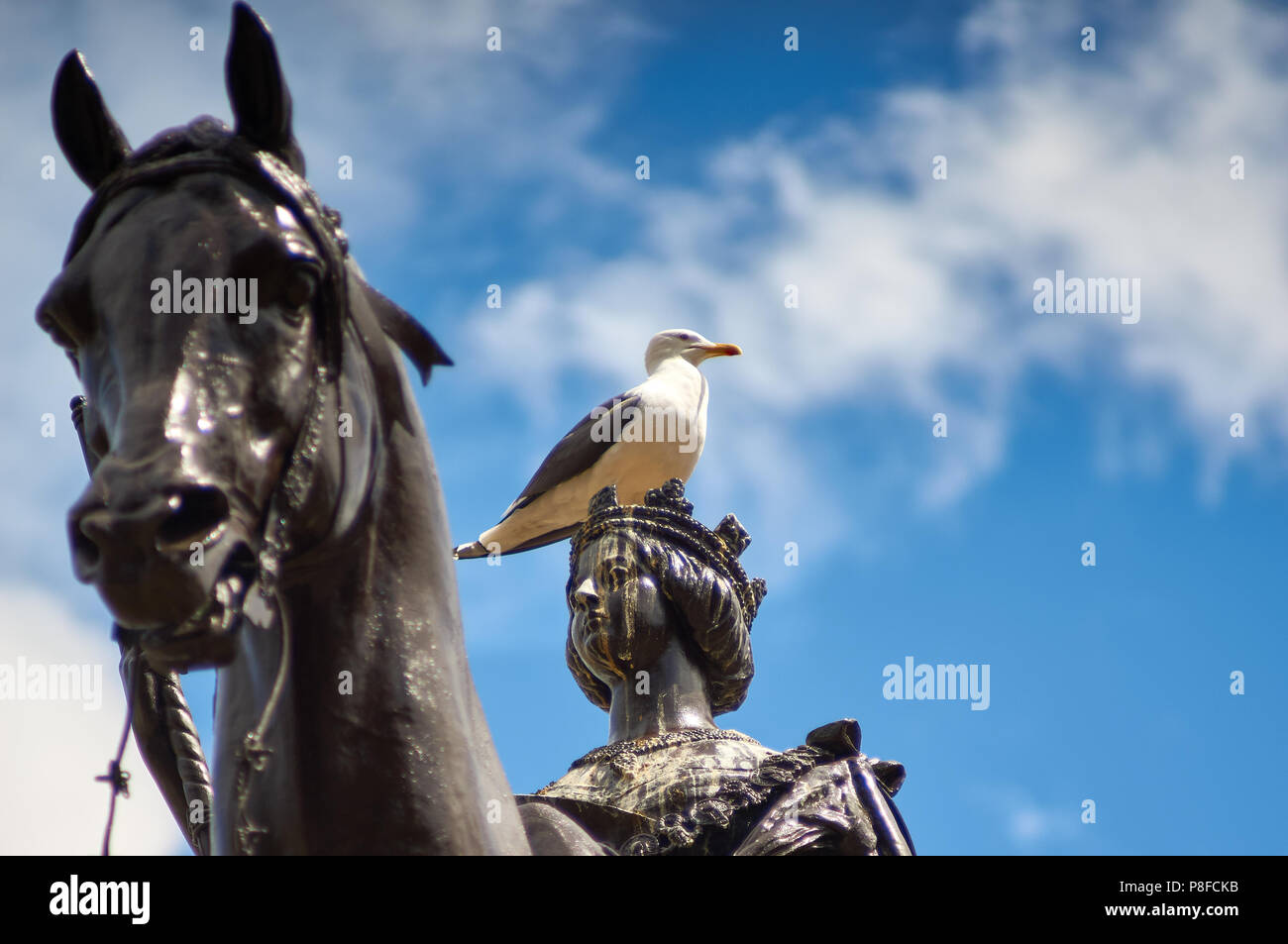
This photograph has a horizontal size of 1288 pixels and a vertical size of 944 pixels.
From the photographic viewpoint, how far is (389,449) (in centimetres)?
343

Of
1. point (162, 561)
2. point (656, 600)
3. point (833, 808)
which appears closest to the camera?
point (162, 561)

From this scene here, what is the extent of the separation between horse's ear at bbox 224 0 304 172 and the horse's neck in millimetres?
675

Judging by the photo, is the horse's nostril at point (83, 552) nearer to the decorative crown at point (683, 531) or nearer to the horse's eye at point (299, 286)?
the horse's eye at point (299, 286)

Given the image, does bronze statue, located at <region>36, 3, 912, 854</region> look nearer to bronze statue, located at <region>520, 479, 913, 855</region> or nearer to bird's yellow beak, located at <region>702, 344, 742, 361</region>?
bronze statue, located at <region>520, 479, 913, 855</region>

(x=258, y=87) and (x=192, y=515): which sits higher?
(x=258, y=87)

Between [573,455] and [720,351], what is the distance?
4.61 meters

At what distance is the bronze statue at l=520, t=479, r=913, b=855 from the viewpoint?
4879 mm

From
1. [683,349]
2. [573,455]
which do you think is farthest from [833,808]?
[683,349]

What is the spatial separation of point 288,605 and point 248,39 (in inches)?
44.7

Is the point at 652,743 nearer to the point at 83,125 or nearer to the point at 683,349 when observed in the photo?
the point at 83,125

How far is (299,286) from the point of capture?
10.2 feet

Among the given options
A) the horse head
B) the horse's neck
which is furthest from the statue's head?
the horse head
